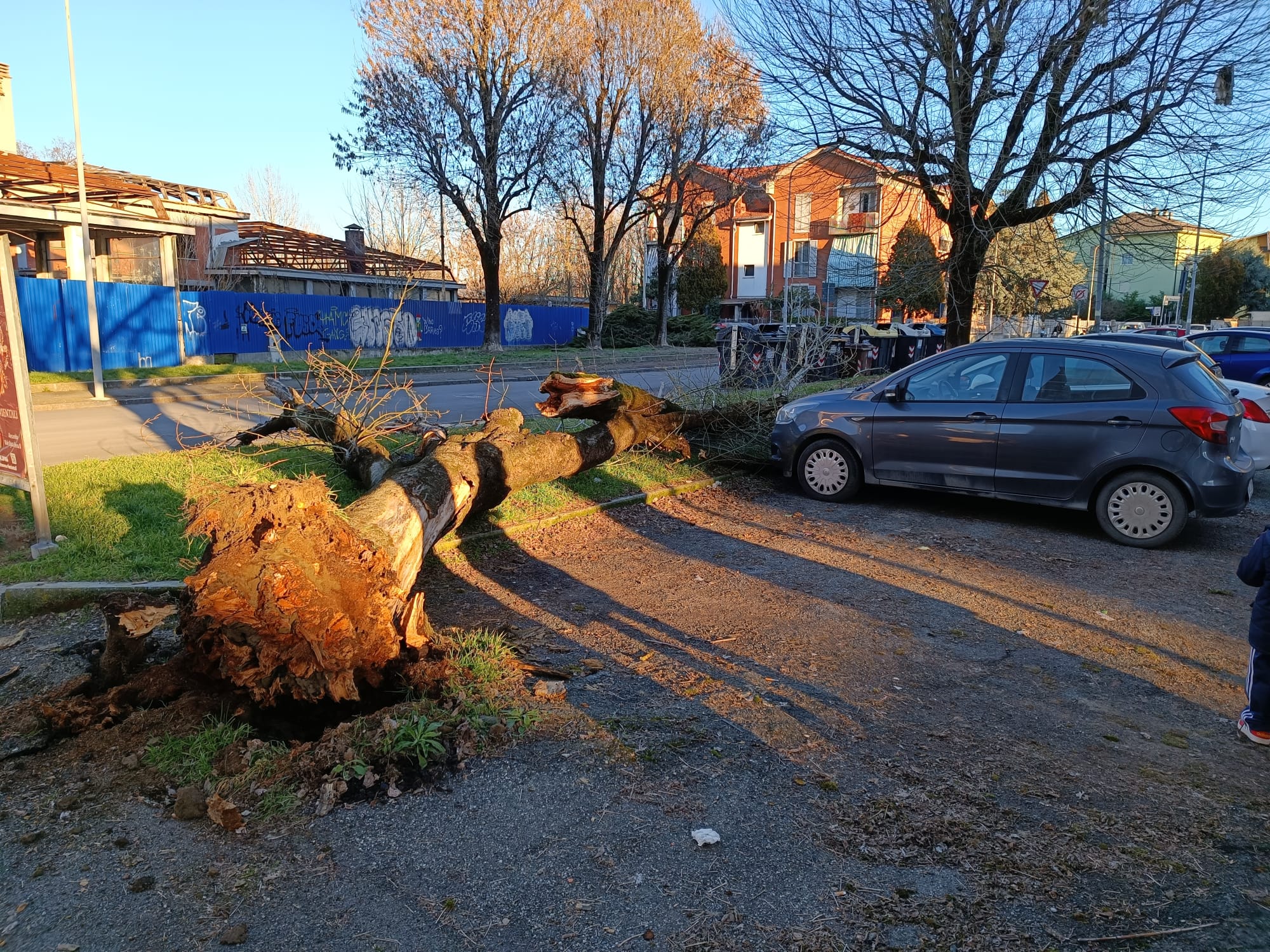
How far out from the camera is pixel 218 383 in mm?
20500

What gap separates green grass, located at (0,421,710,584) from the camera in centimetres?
568

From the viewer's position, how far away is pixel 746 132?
3198 centimetres

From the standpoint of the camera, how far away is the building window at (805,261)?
180 feet

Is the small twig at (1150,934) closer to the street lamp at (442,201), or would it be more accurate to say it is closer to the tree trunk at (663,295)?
the street lamp at (442,201)

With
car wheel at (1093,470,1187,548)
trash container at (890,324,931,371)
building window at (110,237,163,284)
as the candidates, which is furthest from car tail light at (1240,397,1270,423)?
building window at (110,237,163,284)

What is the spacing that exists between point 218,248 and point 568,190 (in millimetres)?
13146

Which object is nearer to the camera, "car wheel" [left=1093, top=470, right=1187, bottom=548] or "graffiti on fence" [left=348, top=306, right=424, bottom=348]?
"car wheel" [left=1093, top=470, right=1187, bottom=548]

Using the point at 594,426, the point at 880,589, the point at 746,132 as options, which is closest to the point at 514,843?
the point at 880,589

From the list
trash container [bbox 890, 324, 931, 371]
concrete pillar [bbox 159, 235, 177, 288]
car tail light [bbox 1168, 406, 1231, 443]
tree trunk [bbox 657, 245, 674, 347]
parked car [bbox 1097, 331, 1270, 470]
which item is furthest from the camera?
tree trunk [bbox 657, 245, 674, 347]

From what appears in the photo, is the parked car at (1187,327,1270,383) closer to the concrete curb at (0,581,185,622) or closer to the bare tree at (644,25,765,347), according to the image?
the bare tree at (644,25,765,347)

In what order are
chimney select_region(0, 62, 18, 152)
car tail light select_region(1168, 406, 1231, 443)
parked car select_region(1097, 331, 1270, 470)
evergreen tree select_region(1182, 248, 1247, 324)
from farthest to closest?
evergreen tree select_region(1182, 248, 1247, 324)
chimney select_region(0, 62, 18, 152)
parked car select_region(1097, 331, 1270, 470)
car tail light select_region(1168, 406, 1231, 443)

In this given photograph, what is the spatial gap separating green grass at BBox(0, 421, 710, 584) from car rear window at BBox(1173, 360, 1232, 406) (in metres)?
4.65

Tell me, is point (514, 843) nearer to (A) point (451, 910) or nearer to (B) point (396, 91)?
(A) point (451, 910)

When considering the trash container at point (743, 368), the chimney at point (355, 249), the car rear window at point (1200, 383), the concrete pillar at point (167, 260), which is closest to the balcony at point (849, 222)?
the chimney at point (355, 249)
